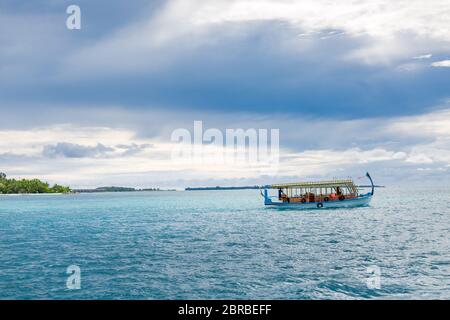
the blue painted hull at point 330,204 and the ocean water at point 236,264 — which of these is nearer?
the ocean water at point 236,264

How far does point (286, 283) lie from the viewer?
22.9m

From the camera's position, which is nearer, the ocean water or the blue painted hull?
the ocean water

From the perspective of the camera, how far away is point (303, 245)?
37.4m

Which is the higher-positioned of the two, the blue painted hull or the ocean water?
the blue painted hull

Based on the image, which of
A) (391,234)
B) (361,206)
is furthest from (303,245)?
(361,206)

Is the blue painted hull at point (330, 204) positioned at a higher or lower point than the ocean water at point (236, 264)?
higher

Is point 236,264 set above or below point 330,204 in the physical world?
below

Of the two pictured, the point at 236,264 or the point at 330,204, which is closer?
the point at 236,264
